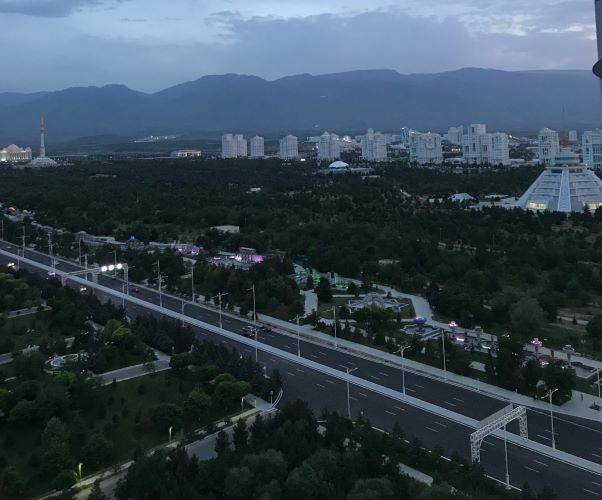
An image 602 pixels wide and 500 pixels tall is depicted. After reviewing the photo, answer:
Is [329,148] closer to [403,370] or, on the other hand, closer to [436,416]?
[403,370]

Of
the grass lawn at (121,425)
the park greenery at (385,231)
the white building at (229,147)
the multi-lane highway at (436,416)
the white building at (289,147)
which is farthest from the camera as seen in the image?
the white building at (229,147)

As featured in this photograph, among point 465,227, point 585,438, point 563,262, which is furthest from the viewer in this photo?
point 465,227

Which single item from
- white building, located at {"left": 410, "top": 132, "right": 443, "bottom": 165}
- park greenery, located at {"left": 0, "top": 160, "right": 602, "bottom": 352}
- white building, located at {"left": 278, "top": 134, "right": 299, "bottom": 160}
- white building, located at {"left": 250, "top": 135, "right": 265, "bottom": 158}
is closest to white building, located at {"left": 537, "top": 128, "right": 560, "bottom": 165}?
park greenery, located at {"left": 0, "top": 160, "right": 602, "bottom": 352}

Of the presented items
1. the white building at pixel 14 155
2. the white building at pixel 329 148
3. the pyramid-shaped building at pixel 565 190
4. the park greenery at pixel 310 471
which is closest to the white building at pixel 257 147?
the white building at pixel 329 148

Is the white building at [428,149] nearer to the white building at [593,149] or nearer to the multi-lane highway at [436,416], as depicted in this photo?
the white building at [593,149]

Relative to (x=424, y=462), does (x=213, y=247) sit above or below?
above

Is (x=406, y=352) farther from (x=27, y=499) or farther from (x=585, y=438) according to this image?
(x=27, y=499)

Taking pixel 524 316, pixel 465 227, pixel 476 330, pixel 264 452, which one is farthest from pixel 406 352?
pixel 465 227
